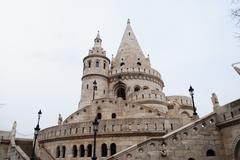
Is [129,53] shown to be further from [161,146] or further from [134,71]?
[161,146]

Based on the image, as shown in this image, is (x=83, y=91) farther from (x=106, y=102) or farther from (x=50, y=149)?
(x=50, y=149)

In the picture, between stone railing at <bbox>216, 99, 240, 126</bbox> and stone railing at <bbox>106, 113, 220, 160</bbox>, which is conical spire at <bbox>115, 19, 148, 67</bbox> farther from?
stone railing at <bbox>106, 113, 220, 160</bbox>

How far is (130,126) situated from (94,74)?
1538 centimetres

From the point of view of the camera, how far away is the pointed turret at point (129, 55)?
35.8 metres

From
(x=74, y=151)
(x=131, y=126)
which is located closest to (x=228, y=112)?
(x=131, y=126)

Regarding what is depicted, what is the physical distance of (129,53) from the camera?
121ft

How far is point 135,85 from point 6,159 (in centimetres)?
1756

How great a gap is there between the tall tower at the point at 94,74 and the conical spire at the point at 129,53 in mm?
3059

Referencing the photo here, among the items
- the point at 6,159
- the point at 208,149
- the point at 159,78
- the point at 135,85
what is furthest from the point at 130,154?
the point at 159,78

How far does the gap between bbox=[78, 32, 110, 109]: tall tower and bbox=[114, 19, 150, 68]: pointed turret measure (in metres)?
2.90

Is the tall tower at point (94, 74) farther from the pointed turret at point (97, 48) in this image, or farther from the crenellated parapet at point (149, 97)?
the crenellated parapet at point (149, 97)

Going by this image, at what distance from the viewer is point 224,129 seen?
12.6 meters

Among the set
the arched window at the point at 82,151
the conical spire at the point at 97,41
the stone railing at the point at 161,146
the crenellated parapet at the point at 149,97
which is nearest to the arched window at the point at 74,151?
the arched window at the point at 82,151

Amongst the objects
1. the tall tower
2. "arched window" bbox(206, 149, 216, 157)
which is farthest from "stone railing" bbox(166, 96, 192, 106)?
"arched window" bbox(206, 149, 216, 157)
